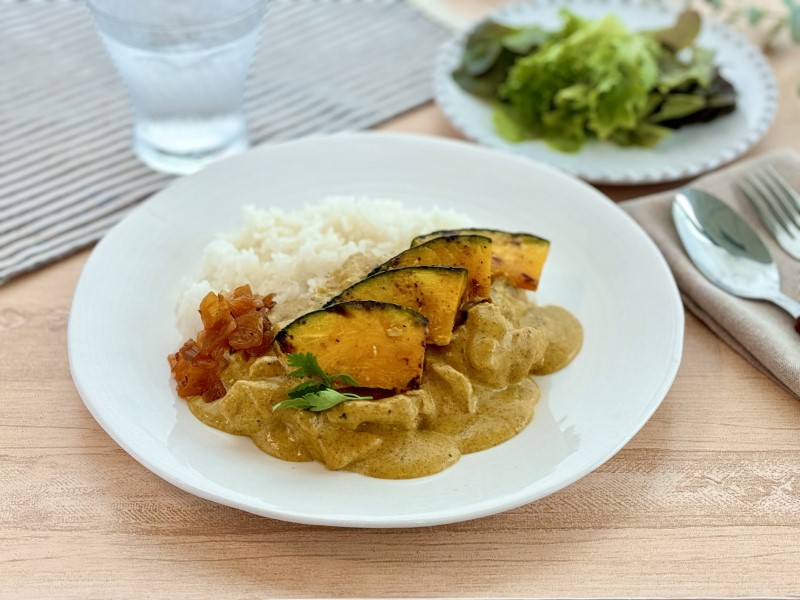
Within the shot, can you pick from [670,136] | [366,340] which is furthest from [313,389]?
[670,136]

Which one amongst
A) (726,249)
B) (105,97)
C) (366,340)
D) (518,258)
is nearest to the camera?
(366,340)

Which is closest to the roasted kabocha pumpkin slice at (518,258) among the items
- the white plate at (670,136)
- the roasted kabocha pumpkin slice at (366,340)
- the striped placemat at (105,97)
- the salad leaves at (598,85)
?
the roasted kabocha pumpkin slice at (366,340)

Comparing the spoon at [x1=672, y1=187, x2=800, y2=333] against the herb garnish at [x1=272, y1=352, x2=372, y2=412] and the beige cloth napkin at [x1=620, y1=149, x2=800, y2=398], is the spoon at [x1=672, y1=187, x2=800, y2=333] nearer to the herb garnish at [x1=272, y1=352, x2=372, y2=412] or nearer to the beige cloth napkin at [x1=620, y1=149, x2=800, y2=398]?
the beige cloth napkin at [x1=620, y1=149, x2=800, y2=398]

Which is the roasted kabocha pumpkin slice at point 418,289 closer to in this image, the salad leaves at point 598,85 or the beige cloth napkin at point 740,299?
the beige cloth napkin at point 740,299

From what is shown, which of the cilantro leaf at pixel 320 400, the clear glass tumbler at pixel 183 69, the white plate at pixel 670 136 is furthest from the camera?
the white plate at pixel 670 136

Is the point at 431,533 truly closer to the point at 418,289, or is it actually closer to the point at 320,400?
the point at 320,400

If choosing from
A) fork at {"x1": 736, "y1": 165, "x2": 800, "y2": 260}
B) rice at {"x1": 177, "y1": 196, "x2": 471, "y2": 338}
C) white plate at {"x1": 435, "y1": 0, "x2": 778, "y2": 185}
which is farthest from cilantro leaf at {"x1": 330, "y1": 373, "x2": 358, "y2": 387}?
fork at {"x1": 736, "y1": 165, "x2": 800, "y2": 260}
